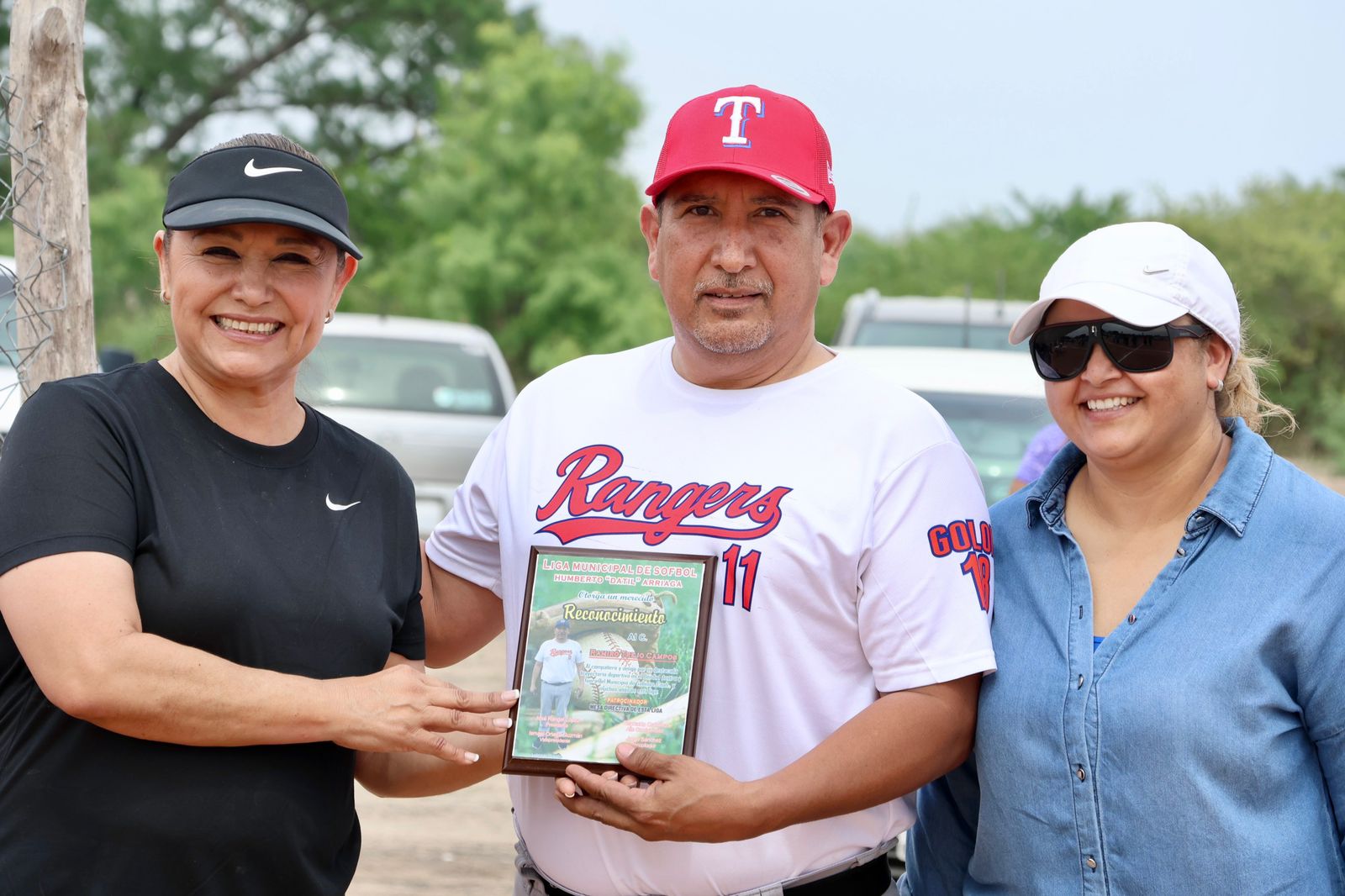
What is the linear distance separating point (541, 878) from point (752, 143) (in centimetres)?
150

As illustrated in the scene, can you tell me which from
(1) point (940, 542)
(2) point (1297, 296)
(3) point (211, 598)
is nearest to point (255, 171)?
(3) point (211, 598)

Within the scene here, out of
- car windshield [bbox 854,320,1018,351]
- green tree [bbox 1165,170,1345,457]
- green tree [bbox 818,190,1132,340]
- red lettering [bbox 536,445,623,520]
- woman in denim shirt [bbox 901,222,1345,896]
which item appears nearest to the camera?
woman in denim shirt [bbox 901,222,1345,896]

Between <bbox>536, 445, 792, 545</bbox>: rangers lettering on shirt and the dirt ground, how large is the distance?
10.8ft

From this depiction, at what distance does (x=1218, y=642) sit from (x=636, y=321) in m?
23.4

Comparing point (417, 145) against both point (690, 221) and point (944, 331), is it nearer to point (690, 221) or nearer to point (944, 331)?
point (944, 331)

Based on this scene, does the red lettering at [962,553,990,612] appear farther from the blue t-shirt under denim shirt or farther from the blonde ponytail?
the blonde ponytail

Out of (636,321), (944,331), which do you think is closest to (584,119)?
(636,321)

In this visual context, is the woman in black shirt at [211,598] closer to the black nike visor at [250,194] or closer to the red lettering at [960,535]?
the black nike visor at [250,194]

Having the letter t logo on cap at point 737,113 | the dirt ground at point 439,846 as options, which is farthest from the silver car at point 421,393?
the letter t logo on cap at point 737,113

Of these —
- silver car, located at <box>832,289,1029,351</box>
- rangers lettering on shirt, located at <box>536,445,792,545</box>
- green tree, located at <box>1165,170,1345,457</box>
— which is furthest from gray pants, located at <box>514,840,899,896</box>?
green tree, located at <box>1165,170,1345,457</box>

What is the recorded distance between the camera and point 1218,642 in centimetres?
245

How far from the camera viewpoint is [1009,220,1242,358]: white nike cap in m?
2.61

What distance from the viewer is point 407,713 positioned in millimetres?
2473

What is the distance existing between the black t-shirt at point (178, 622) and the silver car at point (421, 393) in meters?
5.95
